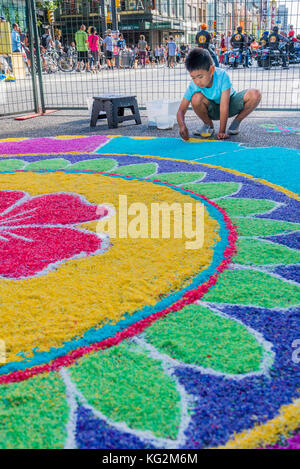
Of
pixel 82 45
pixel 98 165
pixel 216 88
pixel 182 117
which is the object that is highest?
pixel 82 45

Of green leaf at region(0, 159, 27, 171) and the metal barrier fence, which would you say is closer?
green leaf at region(0, 159, 27, 171)

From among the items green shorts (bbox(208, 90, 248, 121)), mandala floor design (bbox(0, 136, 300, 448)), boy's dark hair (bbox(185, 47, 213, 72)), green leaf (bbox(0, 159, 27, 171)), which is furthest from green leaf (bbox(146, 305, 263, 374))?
green shorts (bbox(208, 90, 248, 121))

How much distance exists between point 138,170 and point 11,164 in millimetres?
1102

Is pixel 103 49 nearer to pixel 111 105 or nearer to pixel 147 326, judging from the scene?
pixel 111 105

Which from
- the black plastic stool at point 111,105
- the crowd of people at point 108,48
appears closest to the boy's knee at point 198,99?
the black plastic stool at point 111,105

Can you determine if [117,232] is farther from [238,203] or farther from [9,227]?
[238,203]

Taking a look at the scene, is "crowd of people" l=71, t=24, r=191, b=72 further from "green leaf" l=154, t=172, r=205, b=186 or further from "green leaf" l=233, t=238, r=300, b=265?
"green leaf" l=233, t=238, r=300, b=265

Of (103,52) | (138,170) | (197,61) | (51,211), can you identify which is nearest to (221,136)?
(197,61)

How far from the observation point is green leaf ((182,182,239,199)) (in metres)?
2.81

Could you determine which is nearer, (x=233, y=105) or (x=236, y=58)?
(x=233, y=105)

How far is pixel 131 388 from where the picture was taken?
1160 mm

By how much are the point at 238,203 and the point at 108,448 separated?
187 centimetres

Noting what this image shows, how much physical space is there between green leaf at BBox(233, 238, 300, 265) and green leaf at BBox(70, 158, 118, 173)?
1.66 meters
